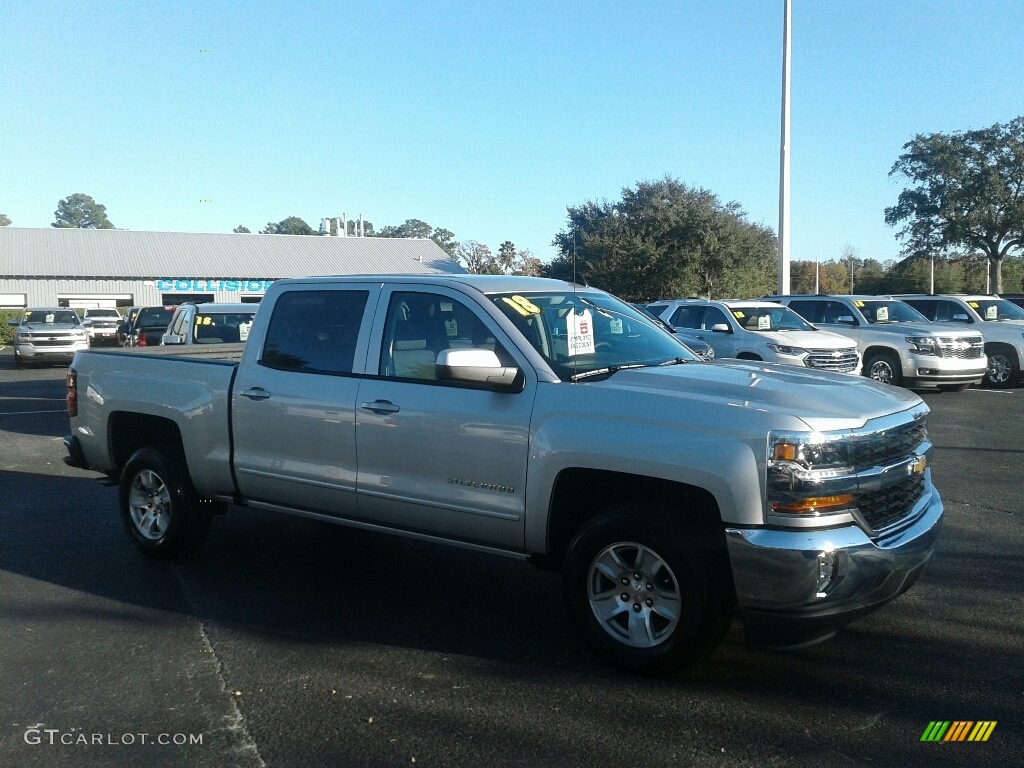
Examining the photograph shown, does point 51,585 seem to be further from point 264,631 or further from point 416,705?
point 416,705

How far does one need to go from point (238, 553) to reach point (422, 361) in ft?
8.53

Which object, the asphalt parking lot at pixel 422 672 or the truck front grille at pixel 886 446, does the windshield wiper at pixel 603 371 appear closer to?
the truck front grille at pixel 886 446

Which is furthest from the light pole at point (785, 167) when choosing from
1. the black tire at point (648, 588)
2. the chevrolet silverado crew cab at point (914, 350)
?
the black tire at point (648, 588)

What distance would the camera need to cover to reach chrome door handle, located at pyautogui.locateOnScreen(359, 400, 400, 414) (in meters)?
5.36

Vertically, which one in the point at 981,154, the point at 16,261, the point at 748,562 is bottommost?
the point at 748,562

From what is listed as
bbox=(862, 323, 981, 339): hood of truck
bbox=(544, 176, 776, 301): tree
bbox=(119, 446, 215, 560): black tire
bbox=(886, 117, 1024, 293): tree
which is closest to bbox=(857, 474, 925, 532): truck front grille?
bbox=(119, 446, 215, 560): black tire

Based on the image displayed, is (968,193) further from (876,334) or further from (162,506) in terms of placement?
(162,506)

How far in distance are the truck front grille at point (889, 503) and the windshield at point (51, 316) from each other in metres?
28.3

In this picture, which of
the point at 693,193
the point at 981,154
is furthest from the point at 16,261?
the point at 981,154

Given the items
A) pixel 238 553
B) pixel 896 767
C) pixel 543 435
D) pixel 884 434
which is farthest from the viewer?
pixel 238 553

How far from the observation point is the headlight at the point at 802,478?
13.6 feet

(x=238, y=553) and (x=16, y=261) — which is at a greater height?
(x=16, y=261)

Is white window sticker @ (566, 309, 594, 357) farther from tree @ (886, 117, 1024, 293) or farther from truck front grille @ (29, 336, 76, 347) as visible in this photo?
tree @ (886, 117, 1024, 293)

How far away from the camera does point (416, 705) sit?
4371 mm
